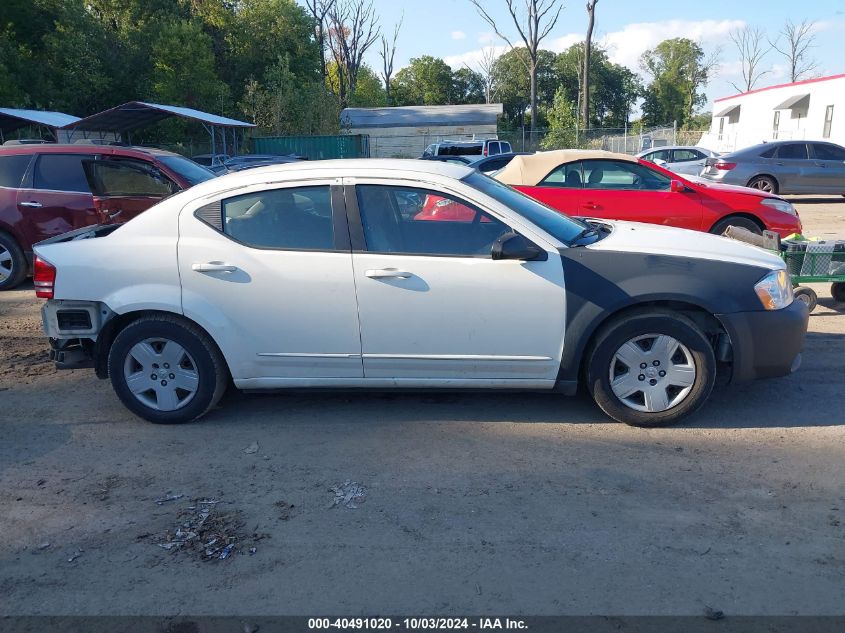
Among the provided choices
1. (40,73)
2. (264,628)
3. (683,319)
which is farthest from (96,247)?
(40,73)

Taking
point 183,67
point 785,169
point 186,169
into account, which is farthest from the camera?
point 183,67

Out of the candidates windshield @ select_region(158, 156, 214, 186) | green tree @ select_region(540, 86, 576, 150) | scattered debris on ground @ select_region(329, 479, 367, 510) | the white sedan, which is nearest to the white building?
green tree @ select_region(540, 86, 576, 150)

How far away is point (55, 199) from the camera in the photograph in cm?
901

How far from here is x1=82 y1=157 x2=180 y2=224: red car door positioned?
8953 mm

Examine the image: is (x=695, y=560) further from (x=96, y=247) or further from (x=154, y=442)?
(x=96, y=247)

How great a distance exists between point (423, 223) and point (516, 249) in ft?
2.25

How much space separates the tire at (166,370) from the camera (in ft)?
15.5

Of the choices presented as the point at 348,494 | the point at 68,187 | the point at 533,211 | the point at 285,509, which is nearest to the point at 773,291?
the point at 533,211

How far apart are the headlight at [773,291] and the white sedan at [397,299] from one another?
0.04ft

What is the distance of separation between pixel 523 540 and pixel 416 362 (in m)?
1.53

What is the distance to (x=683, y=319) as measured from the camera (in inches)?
178

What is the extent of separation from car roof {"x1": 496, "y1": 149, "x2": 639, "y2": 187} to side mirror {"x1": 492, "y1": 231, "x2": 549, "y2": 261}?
495 cm

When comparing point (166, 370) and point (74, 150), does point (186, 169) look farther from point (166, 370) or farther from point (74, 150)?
point (166, 370)

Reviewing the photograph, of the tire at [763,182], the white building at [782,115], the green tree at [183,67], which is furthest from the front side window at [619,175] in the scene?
the green tree at [183,67]
